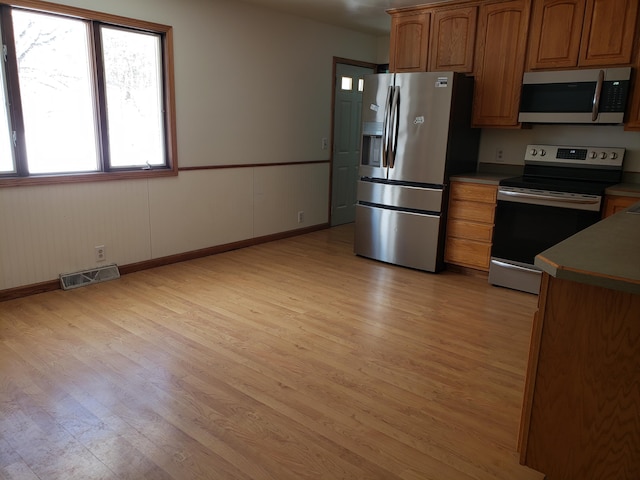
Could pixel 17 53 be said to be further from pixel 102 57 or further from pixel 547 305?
pixel 547 305

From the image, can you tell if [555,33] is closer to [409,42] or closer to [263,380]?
[409,42]

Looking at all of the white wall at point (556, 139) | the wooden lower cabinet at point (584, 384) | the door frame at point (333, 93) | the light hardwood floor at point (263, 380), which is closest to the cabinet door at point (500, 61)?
the white wall at point (556, 139)

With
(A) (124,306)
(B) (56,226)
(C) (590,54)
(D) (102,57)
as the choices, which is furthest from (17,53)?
(C) (590,54)

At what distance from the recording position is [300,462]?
1.85 metres

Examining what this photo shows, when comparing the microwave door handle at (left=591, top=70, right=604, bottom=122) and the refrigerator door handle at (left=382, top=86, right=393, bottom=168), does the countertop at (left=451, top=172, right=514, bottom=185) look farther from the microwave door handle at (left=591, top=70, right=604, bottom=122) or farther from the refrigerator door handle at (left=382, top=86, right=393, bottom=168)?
the microwave door handle at (left=591, top=70, right=604, bottom=122)

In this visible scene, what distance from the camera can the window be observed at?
11.0 ft

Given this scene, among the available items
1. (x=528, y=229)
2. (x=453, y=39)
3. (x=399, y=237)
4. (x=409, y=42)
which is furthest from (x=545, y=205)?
(x=409, y=42)

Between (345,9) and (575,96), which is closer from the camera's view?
(575,96)

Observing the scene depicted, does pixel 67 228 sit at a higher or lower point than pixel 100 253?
higher

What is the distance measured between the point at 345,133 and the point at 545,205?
10.3ft

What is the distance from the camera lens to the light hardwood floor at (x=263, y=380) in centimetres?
187

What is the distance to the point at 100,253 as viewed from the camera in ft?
13.0

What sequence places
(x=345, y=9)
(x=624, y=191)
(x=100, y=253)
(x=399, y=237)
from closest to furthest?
(x=624, y=191)
(x=100, y=253)
(x=399, y=237)
(x=345, y=9)

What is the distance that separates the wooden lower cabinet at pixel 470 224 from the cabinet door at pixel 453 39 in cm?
113
